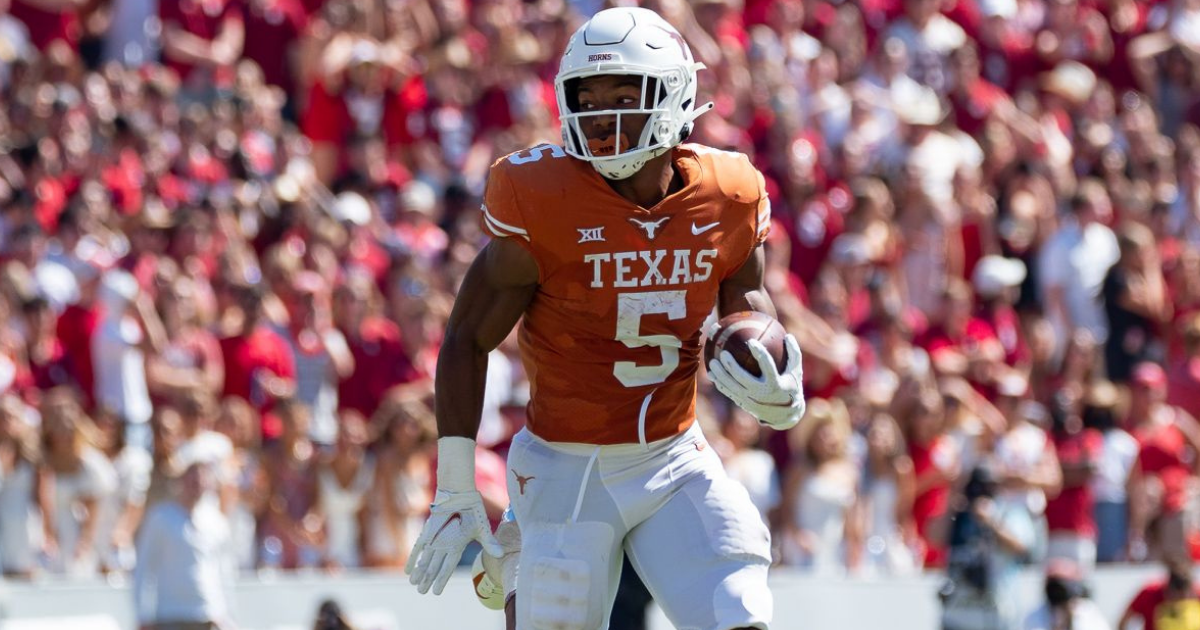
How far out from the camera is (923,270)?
12.0 meters

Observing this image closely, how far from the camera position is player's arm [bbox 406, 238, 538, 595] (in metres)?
5.32

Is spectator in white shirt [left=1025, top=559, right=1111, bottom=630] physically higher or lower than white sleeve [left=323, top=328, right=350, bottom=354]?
lower

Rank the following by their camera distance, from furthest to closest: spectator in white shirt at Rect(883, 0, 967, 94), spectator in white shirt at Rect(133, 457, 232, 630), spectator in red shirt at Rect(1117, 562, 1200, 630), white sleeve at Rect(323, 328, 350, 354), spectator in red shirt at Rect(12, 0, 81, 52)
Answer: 1. spectator in white shirt at Rect(883, 0, 967, 94)
2. spectator in red shirt at Rect(12, 0, 81, 52)
3. white sleeve at Rect(323, 328, 350, 354)
4. spectator in red shirt at Rect(1117, 562, 1200, 630)
5. spectator in white shirt at Rect(133, 457, 232, 630)

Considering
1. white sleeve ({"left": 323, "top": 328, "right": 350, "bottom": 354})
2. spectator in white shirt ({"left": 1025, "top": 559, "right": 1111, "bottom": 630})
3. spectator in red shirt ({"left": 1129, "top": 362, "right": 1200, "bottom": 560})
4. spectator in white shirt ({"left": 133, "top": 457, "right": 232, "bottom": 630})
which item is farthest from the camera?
spectator in red shirt ({"left": 1129, "top": 362, "right": 1200, "bottom": 560})

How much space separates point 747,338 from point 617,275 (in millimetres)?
407

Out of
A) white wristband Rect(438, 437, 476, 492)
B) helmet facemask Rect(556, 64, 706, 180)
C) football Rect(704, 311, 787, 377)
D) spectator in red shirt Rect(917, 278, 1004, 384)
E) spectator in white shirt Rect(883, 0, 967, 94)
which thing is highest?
helmet facemask Rect(556, 64, 706, 180)

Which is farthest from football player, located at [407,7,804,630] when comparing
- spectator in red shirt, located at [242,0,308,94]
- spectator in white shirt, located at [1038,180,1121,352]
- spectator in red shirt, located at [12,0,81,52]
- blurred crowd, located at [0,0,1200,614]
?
spectator in white shirt, located at [1038,180,1121,352]

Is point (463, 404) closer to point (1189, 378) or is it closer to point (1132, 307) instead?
point (1189, 378)

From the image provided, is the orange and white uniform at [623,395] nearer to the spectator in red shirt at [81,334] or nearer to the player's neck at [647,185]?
the player's neck at [647,185]

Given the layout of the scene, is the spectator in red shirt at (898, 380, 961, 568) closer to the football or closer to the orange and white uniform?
the orange and white uniform

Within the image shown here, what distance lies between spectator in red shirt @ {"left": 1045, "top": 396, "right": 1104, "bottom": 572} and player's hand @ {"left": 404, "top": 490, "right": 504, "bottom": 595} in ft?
17.9

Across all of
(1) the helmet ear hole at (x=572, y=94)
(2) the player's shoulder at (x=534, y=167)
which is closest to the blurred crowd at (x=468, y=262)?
(2) the player's shoulder at (x=534, y=167)

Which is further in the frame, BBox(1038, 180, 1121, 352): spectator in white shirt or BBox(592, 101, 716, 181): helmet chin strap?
BBox(1038, 180, 1121, 352): spectator in white shirt

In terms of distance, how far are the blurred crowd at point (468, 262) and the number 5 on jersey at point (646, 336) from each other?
3758 mm
